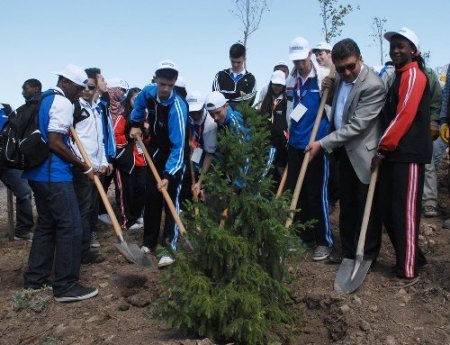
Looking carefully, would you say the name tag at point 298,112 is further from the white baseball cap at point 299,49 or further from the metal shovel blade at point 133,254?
the metal shovel blade at point 133,254

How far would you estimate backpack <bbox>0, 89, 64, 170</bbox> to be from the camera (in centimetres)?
477

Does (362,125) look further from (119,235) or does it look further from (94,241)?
(94,241)

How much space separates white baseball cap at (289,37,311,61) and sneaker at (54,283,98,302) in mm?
3018

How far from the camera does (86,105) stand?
5.99m

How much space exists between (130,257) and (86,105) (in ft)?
5.82

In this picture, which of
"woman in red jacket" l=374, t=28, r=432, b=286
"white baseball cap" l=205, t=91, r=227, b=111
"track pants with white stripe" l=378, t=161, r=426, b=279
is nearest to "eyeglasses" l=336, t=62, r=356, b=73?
"woman in red jacket" l=374, t=28, r=432, b=286

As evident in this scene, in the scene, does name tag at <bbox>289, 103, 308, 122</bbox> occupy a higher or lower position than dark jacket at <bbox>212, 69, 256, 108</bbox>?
lower

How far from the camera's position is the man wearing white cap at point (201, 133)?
5836 mm

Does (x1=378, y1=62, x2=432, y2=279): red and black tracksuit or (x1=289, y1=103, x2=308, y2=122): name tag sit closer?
(x1=378, y1=62, x2=432, y2=279): red and black tracksuit

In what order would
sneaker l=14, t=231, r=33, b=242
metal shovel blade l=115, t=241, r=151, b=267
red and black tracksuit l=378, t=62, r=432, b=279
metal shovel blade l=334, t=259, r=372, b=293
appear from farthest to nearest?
1. sneaker l=14, t=231, r=33, b=242
2. metal shovel blade l=115, t=241, r=151, b=267
3. metal shovel blade l=334, t=259, r=372, b=293
4. red and black tracksuit l=378, t=62, r=432, b=279

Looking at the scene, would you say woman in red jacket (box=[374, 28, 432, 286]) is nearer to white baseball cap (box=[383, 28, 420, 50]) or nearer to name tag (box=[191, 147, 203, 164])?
white baseball cap (box=[383, 28, 420, 50])

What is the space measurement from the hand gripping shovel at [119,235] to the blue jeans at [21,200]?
8.70 ft

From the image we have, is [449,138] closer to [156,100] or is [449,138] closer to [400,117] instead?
[400,117]

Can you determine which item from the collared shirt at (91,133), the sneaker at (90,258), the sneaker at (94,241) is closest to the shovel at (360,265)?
the sneaker at (90,258)
